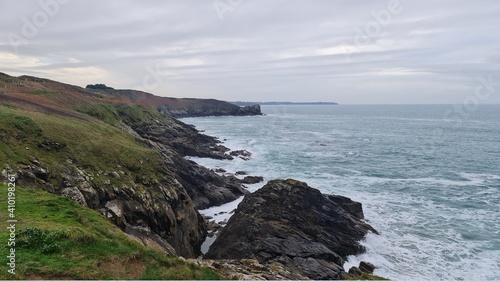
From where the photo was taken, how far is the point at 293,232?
2405 centimetres

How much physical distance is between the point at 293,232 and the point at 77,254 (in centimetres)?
1523

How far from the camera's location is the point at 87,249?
1245 centimetres

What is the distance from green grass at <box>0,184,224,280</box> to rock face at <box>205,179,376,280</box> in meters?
8.47

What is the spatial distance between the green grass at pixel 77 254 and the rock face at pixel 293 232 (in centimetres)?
847

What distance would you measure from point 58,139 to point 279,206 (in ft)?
56.4

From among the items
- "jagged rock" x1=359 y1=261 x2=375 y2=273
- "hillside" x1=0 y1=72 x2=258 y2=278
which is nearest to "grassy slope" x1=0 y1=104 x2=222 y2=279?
"hillside" x1=0 y1=72 x2=258 y2=278

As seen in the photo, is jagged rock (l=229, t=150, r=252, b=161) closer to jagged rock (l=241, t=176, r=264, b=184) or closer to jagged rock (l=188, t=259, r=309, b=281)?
jagged rock (l=241, t=176, r=264, b=184)

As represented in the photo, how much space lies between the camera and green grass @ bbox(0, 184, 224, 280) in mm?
11016

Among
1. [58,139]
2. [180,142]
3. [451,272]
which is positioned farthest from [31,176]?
[180,142]

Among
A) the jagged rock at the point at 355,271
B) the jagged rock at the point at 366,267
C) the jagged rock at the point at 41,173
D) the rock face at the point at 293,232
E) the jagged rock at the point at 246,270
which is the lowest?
the jagged rock at the point at 366,267

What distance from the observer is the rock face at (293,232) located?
20692mm

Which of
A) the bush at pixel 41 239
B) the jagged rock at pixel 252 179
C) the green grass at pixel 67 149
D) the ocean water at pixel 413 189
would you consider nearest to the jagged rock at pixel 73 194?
the green grass at pixel 67 149

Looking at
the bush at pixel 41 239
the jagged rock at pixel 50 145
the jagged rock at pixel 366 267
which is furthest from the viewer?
the jagged rock at pixel 50 145

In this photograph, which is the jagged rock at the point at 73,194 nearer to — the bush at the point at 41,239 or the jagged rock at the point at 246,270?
the bush at the point at 41,239
